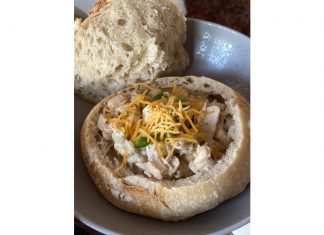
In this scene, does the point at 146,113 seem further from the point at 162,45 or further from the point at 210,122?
the point at 162,45

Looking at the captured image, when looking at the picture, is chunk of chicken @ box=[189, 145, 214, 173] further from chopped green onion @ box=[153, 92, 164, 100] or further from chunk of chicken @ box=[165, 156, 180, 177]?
chopped green onion @ box=[153, 92, 164, 100]

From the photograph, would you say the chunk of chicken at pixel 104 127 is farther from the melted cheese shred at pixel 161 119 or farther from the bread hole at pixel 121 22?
the bread hole at pixel 121 22

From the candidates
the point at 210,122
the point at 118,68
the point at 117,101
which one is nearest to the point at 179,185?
the point at 210,122

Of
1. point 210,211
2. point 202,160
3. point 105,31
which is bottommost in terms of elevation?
point 210,211
